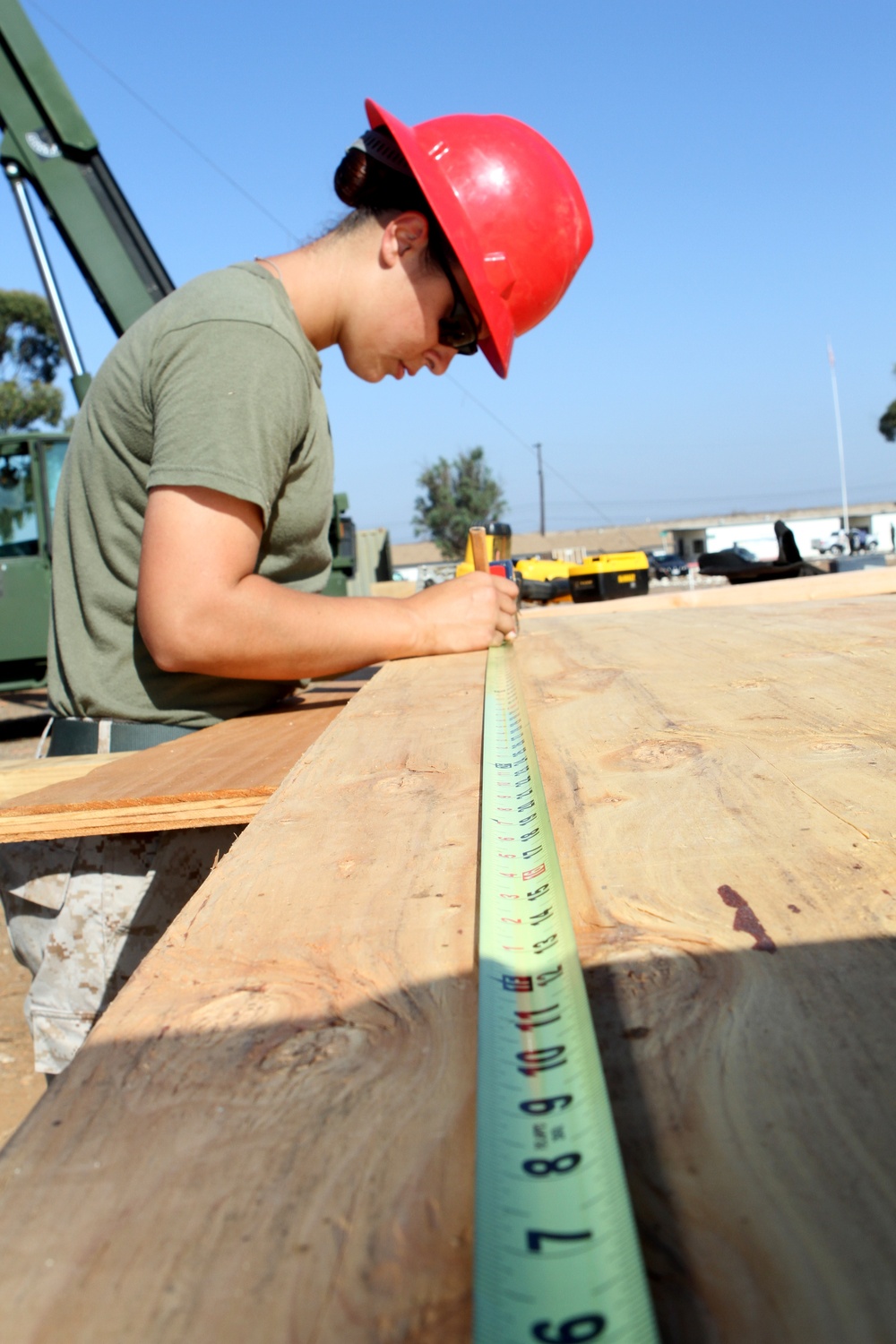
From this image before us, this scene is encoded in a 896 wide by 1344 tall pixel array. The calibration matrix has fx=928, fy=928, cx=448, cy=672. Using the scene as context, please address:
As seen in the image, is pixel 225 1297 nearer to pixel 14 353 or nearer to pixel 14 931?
pixel 14 931

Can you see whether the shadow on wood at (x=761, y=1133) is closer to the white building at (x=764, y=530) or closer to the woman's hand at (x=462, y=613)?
the woman's hand at (x=462, y=613)

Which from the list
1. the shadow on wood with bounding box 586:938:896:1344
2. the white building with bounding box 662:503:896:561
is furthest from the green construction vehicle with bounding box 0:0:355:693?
the white building with bounding box 662:503:896:561

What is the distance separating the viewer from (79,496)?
1.98 m

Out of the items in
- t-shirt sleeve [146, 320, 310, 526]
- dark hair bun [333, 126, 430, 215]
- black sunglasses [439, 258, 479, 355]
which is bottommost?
t-shirt sleeve [146, 320, 310, 526]

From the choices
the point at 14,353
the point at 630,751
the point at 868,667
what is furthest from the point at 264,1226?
the point at 14,353

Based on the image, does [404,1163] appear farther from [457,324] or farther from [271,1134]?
[457,324]

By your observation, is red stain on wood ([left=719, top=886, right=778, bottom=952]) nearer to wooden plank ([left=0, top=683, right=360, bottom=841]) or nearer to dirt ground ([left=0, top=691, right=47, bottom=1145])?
wooden plank ([left=0, top=683, right=360, bottom=841])

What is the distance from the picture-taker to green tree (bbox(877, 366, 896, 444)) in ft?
170

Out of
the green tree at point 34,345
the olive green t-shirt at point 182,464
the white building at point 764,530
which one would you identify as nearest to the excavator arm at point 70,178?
the olive green t-shirt at point 182,464

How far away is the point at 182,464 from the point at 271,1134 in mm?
1352

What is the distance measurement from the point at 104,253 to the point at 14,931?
5.87 m

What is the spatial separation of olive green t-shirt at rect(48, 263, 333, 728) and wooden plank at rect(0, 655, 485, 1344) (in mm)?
1066

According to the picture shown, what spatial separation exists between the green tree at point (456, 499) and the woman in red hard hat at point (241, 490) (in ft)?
178

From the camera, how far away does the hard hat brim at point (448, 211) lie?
6.90ft
